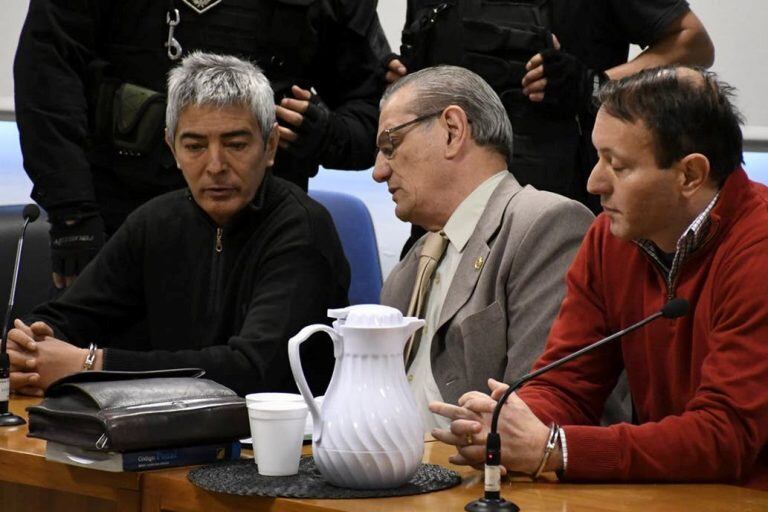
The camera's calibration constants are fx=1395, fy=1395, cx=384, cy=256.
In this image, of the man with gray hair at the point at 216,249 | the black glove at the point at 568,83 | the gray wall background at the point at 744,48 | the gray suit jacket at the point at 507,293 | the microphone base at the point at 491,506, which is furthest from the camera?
the gray wall background at the point at 744,48

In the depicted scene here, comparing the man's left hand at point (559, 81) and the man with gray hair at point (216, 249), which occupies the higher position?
the man's left hand at point (559, 81)

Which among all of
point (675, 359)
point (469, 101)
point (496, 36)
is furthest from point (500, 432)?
point (496, 36)

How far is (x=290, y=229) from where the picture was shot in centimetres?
305

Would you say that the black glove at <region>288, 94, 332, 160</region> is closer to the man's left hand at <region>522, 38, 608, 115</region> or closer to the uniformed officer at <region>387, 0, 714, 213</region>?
the uniformed officer at <region>387, 0, 714, 213</region>

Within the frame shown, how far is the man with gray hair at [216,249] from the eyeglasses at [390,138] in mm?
266

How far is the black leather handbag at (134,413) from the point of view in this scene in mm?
2043

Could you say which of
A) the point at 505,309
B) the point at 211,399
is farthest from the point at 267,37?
the point at 211,399

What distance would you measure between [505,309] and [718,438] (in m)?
0.69

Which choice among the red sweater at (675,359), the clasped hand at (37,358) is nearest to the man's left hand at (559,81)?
the red sweater at (675,359)

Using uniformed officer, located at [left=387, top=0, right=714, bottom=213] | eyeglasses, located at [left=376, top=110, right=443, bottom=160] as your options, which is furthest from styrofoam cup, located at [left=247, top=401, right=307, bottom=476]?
uniformed officer, located at [left=387, top=0, right=714, bottom=213]

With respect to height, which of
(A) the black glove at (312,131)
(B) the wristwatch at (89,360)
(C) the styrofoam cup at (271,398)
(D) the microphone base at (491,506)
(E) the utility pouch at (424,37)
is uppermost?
(E) the utility pouch at (424,37)

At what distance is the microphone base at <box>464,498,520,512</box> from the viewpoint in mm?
1780

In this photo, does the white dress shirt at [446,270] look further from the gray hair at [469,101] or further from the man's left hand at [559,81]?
the man's left hand at [559,81]

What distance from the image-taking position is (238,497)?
191cm
